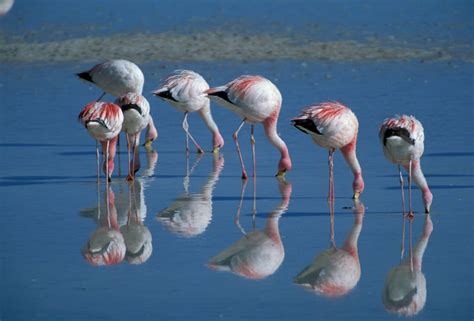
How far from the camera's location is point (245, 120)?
32.9 feet

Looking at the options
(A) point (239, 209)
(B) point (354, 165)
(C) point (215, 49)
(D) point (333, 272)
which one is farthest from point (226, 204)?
(C) point (215, 49)

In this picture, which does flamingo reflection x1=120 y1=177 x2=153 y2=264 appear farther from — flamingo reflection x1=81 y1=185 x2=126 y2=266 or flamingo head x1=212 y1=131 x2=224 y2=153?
flamingo head x1=212 y1=131 x2=224 y2=153

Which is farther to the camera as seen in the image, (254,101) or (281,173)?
(254,101)

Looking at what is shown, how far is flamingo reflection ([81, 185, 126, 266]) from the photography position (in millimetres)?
6730

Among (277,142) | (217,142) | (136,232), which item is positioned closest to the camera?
(136,232)

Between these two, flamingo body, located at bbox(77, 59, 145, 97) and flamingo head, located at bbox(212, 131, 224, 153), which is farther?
flamingo body, located at bbox(77, 59, 145, 97)

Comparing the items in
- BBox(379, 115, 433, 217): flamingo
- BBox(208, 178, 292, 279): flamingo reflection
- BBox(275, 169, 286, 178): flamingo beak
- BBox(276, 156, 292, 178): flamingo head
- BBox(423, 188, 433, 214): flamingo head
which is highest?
BBox(379, 115, 433, 217): flamingo

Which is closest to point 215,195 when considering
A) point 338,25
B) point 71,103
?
point 71,103

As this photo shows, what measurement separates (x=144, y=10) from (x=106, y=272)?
1811 centimetres

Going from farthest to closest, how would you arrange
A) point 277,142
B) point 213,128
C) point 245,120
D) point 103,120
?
1. point 213,128
2. point 245,120
3. point 277,142
4. point 103,120

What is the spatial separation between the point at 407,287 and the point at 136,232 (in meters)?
2.10

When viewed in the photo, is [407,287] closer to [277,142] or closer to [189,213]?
[189,213]

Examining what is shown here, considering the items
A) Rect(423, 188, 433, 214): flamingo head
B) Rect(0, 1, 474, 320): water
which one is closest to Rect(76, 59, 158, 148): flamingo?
Rect(0, 1, 474, 320): water

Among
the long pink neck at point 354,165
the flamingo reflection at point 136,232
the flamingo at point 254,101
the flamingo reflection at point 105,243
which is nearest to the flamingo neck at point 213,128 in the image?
the flamingo at point 254,101
